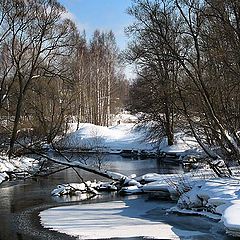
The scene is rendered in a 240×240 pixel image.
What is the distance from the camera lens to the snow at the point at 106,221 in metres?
11.9

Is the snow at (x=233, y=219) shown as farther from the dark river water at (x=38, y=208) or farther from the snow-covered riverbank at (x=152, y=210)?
the dark river water at (x=38, y=208)

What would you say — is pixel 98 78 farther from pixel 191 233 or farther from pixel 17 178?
pixel 191 233

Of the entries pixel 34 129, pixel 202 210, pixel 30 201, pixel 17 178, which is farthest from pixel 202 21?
pixel 34 129

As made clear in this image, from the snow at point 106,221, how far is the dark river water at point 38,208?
44 centimetres

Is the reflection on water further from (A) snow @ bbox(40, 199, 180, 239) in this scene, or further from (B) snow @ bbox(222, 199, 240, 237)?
(B) snow @ bbox(222, 199, 240, 237)

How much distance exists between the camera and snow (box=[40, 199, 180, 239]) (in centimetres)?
1191

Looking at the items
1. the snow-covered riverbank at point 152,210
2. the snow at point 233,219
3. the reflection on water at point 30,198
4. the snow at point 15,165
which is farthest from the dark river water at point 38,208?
the snow at point 15,165

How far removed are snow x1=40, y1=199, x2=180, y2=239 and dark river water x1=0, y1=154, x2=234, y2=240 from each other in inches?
17.2

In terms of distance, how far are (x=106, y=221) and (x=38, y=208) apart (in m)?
3.37

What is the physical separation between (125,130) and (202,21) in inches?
1029

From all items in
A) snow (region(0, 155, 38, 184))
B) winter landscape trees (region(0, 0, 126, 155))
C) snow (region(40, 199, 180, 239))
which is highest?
winter landscape trees (region(0, 0, 126, 155))

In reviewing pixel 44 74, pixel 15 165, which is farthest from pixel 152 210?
pixel 44 74

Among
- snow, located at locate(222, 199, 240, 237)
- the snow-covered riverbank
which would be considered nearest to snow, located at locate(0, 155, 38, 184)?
the snow-covered riverbank

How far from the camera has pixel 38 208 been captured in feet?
52.3
